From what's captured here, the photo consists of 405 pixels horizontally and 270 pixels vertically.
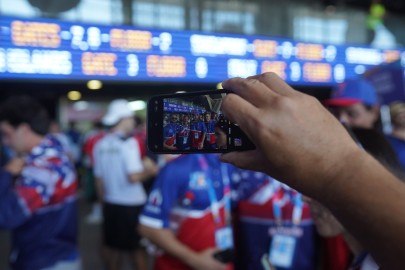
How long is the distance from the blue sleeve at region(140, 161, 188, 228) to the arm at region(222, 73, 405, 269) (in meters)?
1.21

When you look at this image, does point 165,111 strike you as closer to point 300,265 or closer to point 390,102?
point 300,265

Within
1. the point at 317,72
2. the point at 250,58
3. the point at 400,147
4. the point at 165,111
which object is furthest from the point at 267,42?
the point at 165,111

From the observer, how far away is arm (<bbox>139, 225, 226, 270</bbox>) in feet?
5.24

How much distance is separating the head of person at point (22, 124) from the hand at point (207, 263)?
0.97 m

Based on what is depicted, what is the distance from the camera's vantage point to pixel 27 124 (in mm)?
1978

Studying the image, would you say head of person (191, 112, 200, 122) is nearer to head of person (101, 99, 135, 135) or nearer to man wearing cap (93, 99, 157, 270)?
man wearing cap (93, 99, 157, 270)

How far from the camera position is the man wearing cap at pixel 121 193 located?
3.39 m

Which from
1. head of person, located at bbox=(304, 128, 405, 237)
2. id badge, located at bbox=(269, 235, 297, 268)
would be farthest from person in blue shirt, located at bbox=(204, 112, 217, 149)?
id badge, located at bbox=(269, 235, 297, 268)

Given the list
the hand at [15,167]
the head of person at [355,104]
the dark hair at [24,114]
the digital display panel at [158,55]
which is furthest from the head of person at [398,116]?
the hand at [15,167]

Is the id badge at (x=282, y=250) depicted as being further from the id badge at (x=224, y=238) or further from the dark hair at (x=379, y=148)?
the dark hair at (x=379, y=148)

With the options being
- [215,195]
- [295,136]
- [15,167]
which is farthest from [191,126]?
[15,167]

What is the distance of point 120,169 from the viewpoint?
3.43m

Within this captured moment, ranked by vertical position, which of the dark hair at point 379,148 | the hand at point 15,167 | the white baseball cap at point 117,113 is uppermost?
the white baseball cap at point 117,113

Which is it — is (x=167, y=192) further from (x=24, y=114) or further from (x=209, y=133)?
(x=209, y=133)
